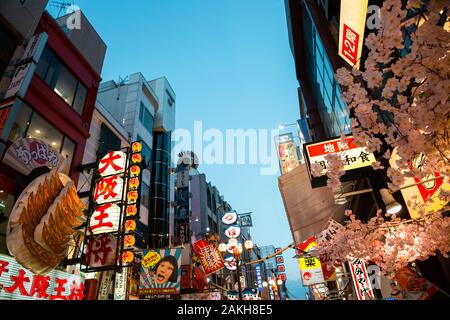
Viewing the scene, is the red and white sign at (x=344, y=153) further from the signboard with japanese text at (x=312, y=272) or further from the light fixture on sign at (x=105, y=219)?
the signboard with japanese text at (x=312, y=272)

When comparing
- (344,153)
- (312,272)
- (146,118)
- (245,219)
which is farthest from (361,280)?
(245,219)

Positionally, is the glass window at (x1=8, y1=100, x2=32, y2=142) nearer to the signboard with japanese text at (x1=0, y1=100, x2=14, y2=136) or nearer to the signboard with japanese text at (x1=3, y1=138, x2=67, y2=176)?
the signboard with japanese text at (x1=3, y1=138, x2=67, y2=176)

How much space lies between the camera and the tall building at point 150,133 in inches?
1087

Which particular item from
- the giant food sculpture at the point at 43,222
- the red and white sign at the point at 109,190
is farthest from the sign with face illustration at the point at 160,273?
the giant food sculpture at the point at 43,222

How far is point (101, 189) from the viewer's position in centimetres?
1320

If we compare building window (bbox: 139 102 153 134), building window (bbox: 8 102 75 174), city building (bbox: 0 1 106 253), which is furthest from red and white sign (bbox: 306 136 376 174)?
building window (bbox: 139 102 153 134)

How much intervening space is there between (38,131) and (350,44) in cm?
1398

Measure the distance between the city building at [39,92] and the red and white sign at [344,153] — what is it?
1044cm

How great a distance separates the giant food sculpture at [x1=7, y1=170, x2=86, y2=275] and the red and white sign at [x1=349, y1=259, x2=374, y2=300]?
11028 millimetres

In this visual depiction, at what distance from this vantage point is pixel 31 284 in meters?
9.92

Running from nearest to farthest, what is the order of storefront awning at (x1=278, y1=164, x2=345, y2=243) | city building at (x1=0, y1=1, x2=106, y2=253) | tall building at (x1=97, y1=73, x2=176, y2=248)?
city building at (x1=0, y1=1, x2=106, y2=253)
storefront awning at (x1=278, y1=164, x2=345, y2=243)
tall building at (x1=97, y1=73, x2=176, y2=248)

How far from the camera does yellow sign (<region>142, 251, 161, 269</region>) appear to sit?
17922 mm

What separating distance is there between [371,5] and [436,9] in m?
6.10

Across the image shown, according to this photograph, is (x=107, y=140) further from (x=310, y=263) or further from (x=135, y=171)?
(x=310, y=263)
